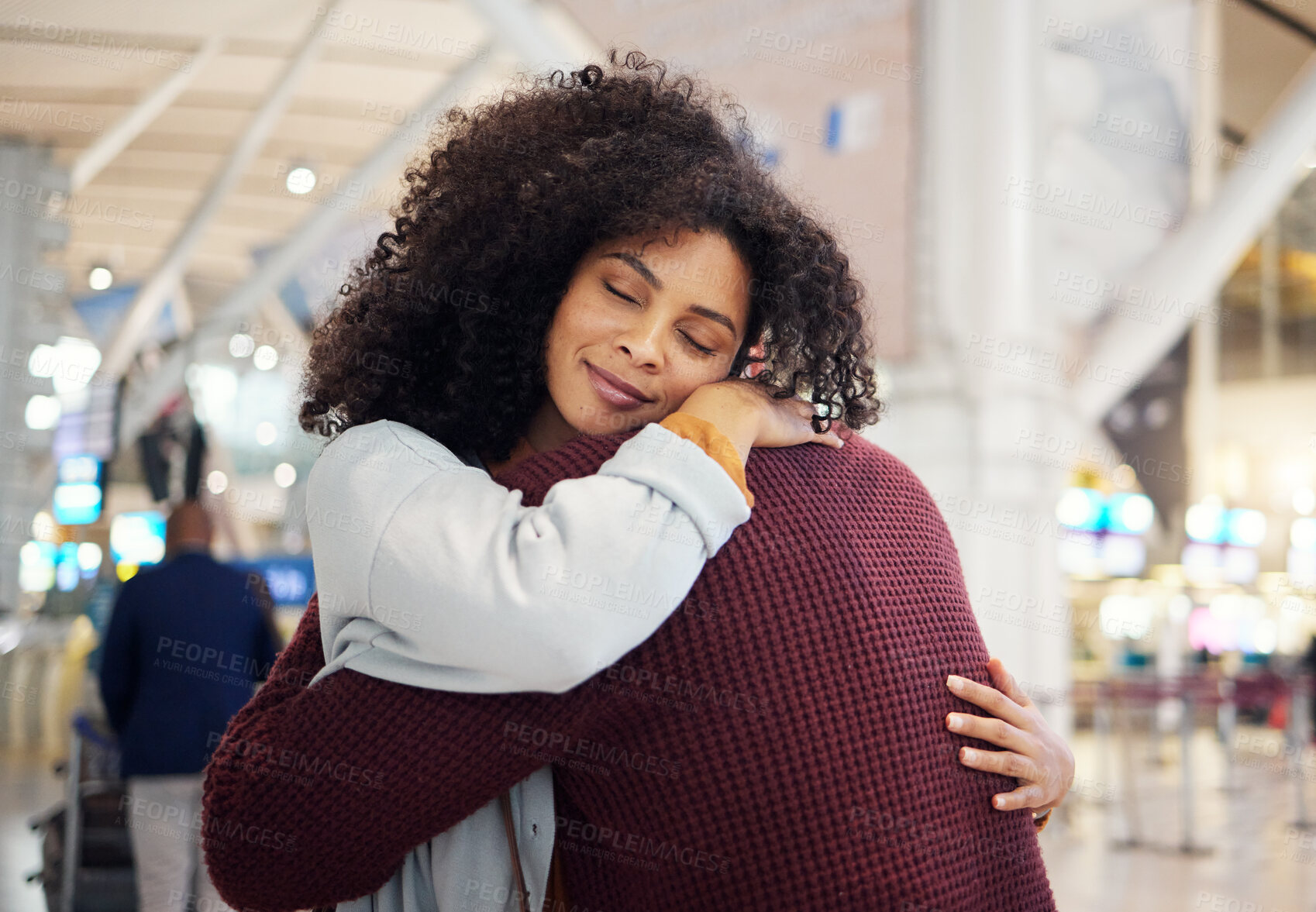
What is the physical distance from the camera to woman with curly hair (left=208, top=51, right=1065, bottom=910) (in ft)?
3.64

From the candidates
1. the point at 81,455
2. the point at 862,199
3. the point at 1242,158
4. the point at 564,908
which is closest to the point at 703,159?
the point at 564,908

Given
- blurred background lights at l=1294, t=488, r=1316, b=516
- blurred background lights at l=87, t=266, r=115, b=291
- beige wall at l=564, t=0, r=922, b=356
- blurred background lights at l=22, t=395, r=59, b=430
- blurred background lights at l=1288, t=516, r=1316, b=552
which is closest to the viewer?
beige wall at l=564, t=0, r=922, b=356

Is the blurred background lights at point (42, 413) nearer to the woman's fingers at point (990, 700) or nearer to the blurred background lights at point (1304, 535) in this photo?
the woman's fingers at point (990, 700)

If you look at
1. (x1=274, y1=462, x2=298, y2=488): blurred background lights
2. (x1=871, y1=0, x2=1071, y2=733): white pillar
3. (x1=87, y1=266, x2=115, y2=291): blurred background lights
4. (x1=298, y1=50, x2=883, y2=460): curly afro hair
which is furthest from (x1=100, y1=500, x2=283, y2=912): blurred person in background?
(x1=274, y1=462, x2=298, y2=488): blurred background lights

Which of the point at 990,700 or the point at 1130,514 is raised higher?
the point at 1130,514

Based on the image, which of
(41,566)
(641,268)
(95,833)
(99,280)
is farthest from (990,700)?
(99,280)

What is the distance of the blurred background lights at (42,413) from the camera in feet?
32.9

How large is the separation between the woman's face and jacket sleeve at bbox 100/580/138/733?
130 inches

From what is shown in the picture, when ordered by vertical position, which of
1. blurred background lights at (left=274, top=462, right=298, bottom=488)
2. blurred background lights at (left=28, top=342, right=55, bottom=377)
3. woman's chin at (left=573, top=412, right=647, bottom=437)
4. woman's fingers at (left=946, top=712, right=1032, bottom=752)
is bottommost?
woman's fingers at (left=946, top=712, right=1032, bottom=752)

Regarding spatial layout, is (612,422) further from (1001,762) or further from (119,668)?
(119,668)

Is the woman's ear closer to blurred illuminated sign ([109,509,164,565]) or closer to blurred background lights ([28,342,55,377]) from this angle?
blurred background lights ([28,342,55,377])

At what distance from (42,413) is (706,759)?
11444 millimetres

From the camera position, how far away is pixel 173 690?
406 centimetres

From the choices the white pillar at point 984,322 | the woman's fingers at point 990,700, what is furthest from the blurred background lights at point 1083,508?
the woman's fingers at point 990,700
